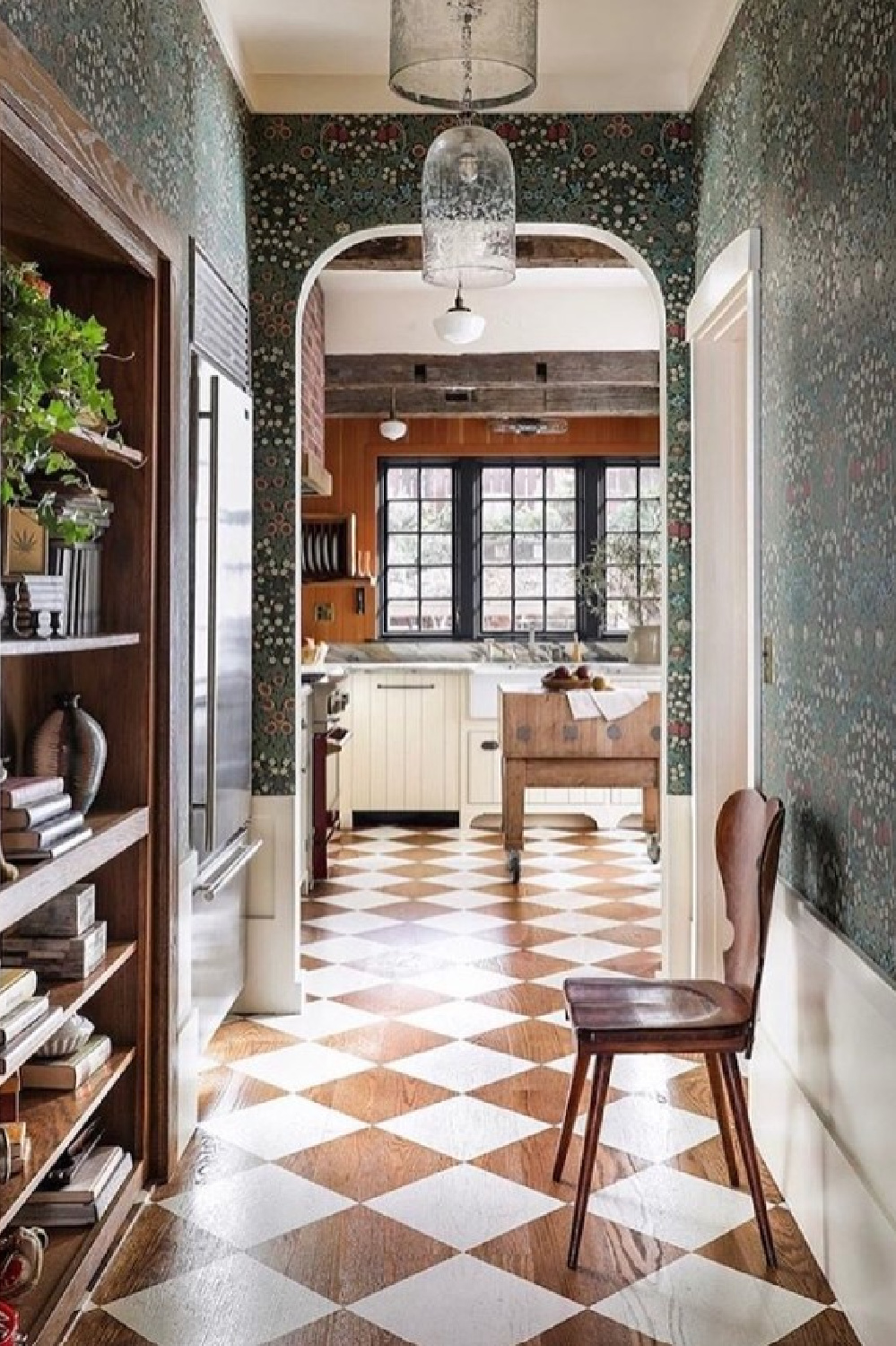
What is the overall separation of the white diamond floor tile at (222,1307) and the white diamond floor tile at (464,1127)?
0.77 m

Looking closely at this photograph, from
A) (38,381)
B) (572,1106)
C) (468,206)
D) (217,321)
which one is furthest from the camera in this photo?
(217,321)

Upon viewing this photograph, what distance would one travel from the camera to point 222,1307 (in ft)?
8.48

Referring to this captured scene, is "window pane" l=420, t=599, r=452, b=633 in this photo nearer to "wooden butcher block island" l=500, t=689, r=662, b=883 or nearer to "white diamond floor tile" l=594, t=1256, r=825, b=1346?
"wooden butcher block island" l=500, t=689, r=662, b=883

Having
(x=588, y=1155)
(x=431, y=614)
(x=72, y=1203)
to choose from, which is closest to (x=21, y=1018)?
(x=72, y=1203)

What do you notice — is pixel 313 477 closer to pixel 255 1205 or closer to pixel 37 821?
pixel 255 1205

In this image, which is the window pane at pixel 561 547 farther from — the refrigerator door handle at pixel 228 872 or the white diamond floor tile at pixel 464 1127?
the white diamond floor tile at pixel 464 1127

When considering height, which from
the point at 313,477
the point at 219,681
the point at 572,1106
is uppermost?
the point at 313,477

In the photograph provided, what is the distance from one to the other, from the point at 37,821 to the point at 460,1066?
199cm

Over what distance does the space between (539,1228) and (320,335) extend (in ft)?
18.0

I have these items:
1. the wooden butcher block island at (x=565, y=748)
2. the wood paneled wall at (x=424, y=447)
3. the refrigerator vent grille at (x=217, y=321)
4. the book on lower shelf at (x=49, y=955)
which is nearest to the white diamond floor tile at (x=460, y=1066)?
the book on lower shelf at (x=49, y=955)

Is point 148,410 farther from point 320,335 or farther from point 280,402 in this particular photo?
point 320,335

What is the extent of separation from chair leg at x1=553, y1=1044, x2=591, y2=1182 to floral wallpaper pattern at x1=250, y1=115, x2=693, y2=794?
164 centimetres

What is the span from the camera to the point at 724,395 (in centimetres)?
435

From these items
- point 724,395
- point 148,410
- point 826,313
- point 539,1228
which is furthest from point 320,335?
point 539,1228
